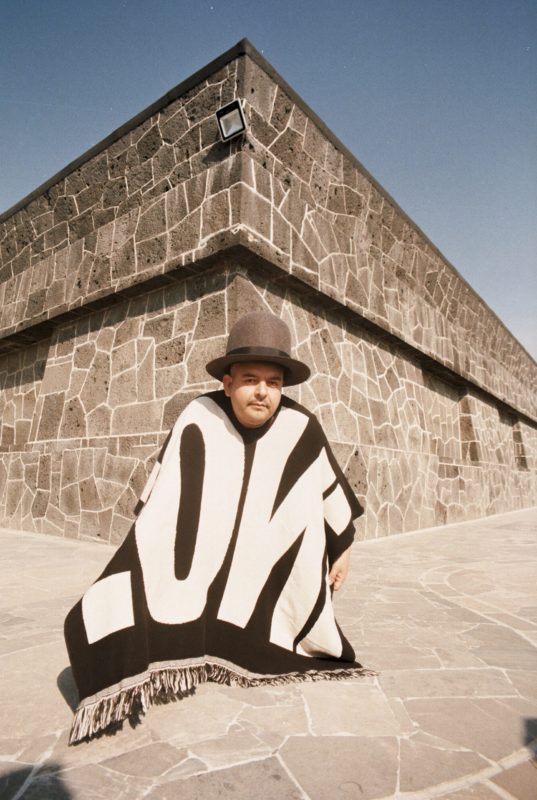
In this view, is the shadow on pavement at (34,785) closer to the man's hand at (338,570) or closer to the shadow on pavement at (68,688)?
the shadow on pavement at (68,688)

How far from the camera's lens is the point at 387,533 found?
20.2 feet

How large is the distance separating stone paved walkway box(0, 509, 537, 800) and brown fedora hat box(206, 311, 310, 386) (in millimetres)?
1250

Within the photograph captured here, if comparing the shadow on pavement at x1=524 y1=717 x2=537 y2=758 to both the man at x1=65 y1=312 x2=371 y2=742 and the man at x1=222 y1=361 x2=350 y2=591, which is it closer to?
the man at x1=65 y1=312 x2=371 y2=742

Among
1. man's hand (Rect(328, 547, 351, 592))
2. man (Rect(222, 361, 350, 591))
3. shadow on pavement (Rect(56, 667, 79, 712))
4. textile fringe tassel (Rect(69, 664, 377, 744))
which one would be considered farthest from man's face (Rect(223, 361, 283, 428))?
shadow on pavement (Rect(56, 667, 79, 712))

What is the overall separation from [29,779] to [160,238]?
5094 millimetres

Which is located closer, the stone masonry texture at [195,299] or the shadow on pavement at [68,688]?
the shadow on pavement at [68,688]

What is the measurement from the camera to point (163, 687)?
1593mm

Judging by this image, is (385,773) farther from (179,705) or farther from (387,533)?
(387,533)

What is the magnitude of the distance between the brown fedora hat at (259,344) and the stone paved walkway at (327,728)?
4.10 ft

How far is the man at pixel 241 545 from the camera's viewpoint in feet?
5.43

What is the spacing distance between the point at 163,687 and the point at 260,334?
4.41 feet

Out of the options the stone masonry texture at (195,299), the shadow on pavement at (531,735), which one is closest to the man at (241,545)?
the shadow on pavement at (531,735)

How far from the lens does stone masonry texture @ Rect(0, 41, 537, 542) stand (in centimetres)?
495

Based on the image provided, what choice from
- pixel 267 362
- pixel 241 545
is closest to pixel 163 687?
pixel 241 545
